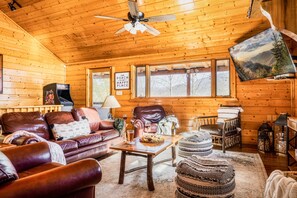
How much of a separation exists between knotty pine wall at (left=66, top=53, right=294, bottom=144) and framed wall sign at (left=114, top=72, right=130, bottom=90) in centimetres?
13

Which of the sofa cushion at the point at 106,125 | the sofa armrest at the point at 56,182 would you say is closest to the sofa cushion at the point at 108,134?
the sofa cushion at the point at 106,125

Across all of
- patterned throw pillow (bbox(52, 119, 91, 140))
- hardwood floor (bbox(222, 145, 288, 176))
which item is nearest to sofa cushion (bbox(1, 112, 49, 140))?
patterned throw pillow (bbox(52, 119, 91, 140))

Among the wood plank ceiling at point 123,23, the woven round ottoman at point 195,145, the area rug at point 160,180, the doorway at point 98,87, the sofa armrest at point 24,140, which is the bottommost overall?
the area rug at point 160,180

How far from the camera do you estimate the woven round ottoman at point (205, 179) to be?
1.77 meters

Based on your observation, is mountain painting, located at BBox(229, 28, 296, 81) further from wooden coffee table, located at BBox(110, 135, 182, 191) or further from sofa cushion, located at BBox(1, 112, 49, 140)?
sofa cushion, located at BBox(1, 112, 49, 140)

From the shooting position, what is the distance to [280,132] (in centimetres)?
387

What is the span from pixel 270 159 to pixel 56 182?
3.62 meters

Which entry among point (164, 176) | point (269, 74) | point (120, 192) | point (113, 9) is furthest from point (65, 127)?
point (269, 74)

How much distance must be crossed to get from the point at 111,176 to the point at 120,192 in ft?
1.64

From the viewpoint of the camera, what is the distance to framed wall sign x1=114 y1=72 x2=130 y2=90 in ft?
19.0

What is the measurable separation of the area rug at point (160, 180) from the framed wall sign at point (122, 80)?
2699 millimetres

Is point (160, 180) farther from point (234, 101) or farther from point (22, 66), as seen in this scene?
point (22, 66)

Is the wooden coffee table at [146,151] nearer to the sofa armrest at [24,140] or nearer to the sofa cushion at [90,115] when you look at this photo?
the sofa armrest at [24,140]

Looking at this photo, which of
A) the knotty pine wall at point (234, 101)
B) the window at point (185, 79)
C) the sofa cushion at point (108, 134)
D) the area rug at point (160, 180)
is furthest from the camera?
the window at point (185, 79)
